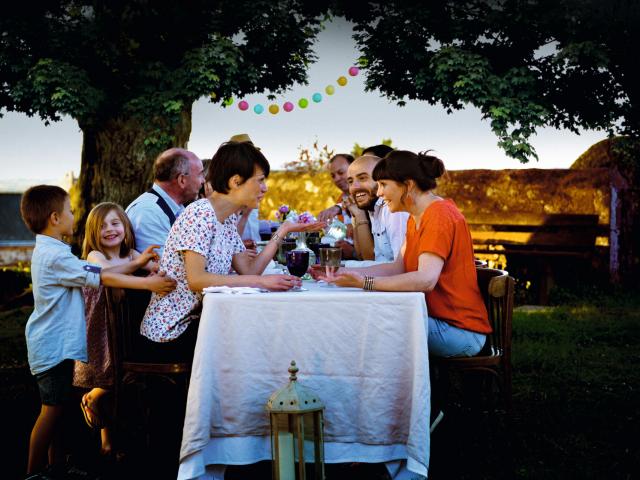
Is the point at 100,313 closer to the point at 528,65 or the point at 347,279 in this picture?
the point at 347,279

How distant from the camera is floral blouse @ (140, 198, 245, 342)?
3316 mm

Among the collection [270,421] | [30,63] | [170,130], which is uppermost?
[30,63]

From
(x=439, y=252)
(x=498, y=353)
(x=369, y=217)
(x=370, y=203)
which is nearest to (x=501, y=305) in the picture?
(x=498, y=353)

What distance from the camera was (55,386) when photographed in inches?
133

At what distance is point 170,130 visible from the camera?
10117mm

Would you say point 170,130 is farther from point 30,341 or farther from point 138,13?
point 30,341

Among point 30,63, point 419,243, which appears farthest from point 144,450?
point 30,63

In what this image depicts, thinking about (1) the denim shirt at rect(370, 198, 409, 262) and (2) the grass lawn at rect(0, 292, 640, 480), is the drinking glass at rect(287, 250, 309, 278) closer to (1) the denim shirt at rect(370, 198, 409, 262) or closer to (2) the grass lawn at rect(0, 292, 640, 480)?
(2) the grass lawn at rect(0, 292, 640, 480)

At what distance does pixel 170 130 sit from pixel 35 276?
6859mm

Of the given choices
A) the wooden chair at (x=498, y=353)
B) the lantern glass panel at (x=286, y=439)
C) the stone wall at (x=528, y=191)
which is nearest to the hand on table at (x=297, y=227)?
the wooden chair at (x=498, y=353)

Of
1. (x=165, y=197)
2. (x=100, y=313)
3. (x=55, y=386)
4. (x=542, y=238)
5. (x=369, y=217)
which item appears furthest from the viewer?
(x=542, y=238)

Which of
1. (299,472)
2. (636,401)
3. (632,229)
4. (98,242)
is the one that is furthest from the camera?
(632,229)

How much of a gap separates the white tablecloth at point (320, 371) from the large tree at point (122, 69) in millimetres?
7105

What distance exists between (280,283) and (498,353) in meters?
1.18
